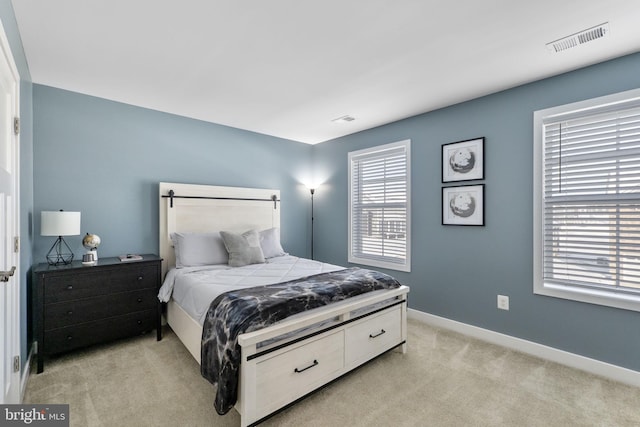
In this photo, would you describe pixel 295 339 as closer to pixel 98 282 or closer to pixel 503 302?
pixel 98 282

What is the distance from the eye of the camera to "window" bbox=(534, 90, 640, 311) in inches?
87.3

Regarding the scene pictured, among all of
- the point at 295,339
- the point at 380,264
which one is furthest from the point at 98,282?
the point at 380,264

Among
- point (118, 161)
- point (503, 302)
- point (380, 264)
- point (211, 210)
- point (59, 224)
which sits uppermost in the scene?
point (118, 161)

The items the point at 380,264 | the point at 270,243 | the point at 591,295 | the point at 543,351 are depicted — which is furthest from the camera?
the point at 380,264

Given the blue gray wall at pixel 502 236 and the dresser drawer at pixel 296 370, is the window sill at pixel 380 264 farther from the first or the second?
the dresser drawer at pixel 296 370

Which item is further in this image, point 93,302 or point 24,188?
point 93,302

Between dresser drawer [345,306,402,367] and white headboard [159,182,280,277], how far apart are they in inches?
89.2

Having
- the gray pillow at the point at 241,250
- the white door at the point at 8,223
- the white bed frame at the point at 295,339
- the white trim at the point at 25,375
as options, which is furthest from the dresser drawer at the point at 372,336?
the white trim at the point at 25,375

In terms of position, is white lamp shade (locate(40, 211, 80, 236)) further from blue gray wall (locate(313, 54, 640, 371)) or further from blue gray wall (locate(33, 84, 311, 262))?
blue gray wall (locate(313, 54, 640, 371))

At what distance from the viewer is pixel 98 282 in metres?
2.61

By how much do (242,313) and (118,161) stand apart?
8.04 ft

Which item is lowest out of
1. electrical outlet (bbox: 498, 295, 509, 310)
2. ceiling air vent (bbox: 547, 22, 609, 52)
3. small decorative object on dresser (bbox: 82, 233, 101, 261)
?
electrical outlet (bbox: 498, 295, 509, 310)

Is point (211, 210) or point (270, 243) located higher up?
point (211, 210)

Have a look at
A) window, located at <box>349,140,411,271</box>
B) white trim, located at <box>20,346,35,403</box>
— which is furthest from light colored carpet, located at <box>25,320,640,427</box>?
window, located at <box>349,140,411,271</box>
